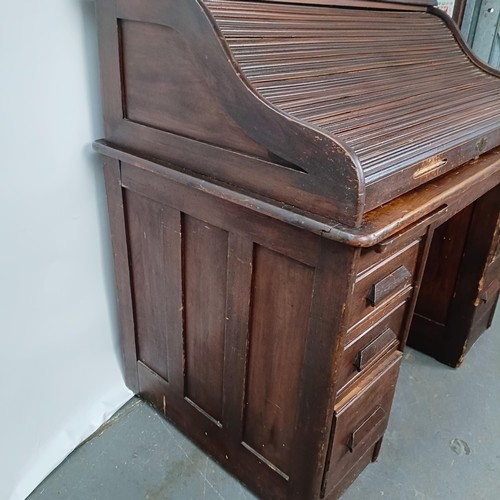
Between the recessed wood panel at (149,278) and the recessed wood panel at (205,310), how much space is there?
9cm

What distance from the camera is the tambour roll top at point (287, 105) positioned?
2.81 feet

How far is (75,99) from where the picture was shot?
3.99ft

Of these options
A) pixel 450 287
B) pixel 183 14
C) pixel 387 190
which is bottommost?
pixel 450 287

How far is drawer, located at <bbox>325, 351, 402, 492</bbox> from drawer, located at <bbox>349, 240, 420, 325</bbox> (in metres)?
0.21

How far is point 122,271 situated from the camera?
143 cm

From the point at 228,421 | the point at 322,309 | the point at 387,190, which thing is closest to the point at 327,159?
the point at 387,190

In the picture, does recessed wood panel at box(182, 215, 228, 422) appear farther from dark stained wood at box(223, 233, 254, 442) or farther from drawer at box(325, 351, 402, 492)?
drawer at box(325, 351, 402, 492)

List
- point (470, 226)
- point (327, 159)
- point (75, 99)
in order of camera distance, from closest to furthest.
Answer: point (327, 159)
point (75, 99)
point (470, 226)

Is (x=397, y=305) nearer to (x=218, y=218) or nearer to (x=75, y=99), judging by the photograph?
(x=218, y=218)

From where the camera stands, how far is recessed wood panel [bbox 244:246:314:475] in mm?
1004

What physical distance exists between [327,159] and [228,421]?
818 mm

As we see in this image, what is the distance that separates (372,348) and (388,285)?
0.17 meters

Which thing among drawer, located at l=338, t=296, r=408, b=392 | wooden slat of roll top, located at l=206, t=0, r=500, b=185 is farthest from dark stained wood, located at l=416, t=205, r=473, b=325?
drawer, located at l=338, t=296, r=408, b=392

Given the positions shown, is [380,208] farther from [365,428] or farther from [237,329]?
[365,428]
